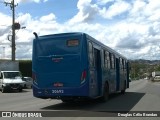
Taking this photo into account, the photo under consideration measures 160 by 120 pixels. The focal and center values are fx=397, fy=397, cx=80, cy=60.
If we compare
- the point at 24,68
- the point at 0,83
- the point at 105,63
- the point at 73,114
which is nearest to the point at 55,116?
the point at 73,114

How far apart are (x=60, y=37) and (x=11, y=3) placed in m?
44.3

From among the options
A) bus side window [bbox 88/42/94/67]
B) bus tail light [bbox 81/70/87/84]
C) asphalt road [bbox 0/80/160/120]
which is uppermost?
bus side window [bbox 88/42/94/67]

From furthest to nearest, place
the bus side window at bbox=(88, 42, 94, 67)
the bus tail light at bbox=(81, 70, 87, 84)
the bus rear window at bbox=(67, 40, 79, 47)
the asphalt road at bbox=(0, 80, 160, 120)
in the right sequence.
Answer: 1. the bus side window at bbox=(88, 42, 94, 67)
2. the bus rear window at bbox=(67, 40, 79, 47)
3. the bus tail light at bbox=(81, 70, 87, 84)
4. the asphalt road at bbox=(0, 80, 160, 120)

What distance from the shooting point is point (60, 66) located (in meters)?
17.0

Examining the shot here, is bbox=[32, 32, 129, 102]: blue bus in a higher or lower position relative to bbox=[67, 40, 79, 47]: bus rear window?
lower

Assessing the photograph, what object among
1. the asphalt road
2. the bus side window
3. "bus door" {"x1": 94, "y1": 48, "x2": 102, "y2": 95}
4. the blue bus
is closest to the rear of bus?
the blue bus

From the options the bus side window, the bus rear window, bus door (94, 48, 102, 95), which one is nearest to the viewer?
the bus rear window

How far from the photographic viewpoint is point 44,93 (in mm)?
17047

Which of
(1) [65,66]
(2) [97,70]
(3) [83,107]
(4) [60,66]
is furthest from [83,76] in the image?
(2) [97,70]

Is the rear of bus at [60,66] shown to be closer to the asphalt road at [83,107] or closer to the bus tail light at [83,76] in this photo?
the bus tail light at [83,76]

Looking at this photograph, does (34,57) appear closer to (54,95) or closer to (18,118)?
(54,95)

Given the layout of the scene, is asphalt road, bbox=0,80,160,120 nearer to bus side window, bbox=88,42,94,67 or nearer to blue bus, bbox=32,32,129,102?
blue bus, bbox=32,32,129,102

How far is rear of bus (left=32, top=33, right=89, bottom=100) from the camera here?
16.5 metres

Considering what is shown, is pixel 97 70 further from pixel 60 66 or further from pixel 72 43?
pixel 72 43
